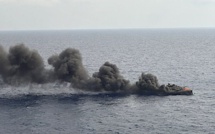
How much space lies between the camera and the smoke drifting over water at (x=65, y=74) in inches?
5901

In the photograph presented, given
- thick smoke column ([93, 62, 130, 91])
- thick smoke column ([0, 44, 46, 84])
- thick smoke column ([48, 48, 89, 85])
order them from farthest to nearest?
1. thick smoke column ([0, 44, 46, 84])
2. thick smoke column ([48, 48, 89, 85])
3. thick smoke column ([93, 62, 130, 91])

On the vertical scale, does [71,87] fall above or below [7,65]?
below

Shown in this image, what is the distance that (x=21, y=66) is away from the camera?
155 m

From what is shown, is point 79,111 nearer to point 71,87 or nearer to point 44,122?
point 44,122

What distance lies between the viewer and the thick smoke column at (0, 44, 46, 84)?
15375 cm

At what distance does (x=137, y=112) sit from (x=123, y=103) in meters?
13.0

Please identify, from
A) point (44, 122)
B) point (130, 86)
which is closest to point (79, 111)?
point (44, 122)

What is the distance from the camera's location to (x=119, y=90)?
501ft

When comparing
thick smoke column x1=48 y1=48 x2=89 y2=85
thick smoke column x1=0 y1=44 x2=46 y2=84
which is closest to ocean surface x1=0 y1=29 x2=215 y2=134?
thick smoke column x1=0 y1=44 x2=46 y2=84

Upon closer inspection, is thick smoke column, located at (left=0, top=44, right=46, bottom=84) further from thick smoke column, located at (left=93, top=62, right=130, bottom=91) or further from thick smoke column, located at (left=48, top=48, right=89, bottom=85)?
thick smoke column, located at (left=93, top=62, right=130, bottom=91)

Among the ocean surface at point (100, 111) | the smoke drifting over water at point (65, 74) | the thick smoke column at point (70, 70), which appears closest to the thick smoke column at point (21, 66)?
the smoke drifting over water at point (65, 74)

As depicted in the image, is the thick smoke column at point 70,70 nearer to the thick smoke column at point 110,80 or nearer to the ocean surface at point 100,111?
the ocean surface at point 100,111

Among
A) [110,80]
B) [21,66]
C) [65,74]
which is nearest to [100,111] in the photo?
[110,80]

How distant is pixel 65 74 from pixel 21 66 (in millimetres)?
20117
